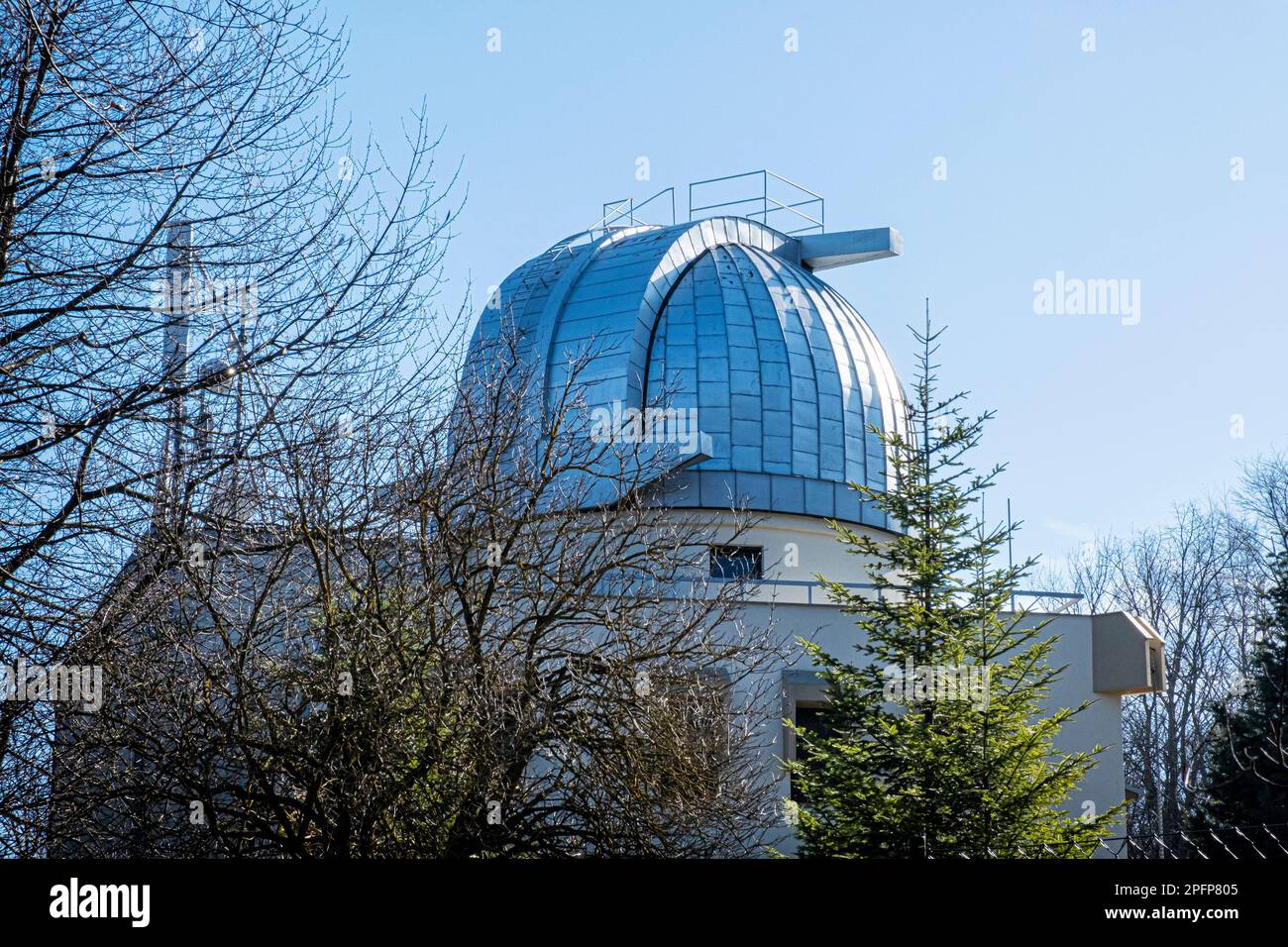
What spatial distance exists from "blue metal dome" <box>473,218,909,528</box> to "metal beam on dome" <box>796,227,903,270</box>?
6.12ft

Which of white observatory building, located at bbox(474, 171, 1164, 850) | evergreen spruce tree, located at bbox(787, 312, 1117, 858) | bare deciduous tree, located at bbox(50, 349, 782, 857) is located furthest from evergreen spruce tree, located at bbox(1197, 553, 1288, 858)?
bare deciduous tree, located at bbox(50, 349, 782, 857)

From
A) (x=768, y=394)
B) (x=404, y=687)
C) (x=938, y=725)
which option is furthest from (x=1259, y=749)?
(x=404, y=687)

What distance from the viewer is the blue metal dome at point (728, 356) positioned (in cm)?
2359

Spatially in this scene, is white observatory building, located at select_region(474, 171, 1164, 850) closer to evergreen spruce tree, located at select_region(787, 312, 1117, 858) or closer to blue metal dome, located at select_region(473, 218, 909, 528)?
blue metal dome, located at select_region(473, 218, 909, 528)

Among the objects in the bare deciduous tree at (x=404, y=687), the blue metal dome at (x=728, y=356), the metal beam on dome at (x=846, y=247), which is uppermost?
the metal beam on dome at (x=846, y=247)

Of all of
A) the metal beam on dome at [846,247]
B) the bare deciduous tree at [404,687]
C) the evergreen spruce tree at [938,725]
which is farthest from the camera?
the metal beam on dome at [846,247]

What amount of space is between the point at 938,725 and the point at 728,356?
10349mm

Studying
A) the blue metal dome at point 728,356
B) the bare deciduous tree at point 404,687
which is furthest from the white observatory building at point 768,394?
the bare deciduous tree at point 404,687

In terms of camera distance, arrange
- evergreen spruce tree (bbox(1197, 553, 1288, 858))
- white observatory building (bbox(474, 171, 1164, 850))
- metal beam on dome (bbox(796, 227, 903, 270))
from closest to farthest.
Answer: white observatory building (bbox(474, 171, 1164, 850)) → evergreen spruce tree (bbox(1197, 553, 1288, 858)) → metal beam on dome (bbox(796, 227, 903, 270))

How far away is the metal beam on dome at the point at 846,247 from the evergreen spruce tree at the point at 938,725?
471 inches

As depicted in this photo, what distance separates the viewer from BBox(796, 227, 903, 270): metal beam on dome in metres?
28.5

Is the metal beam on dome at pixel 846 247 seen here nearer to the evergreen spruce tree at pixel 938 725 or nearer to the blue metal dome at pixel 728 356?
the blue metal dome at pixel 728 356
